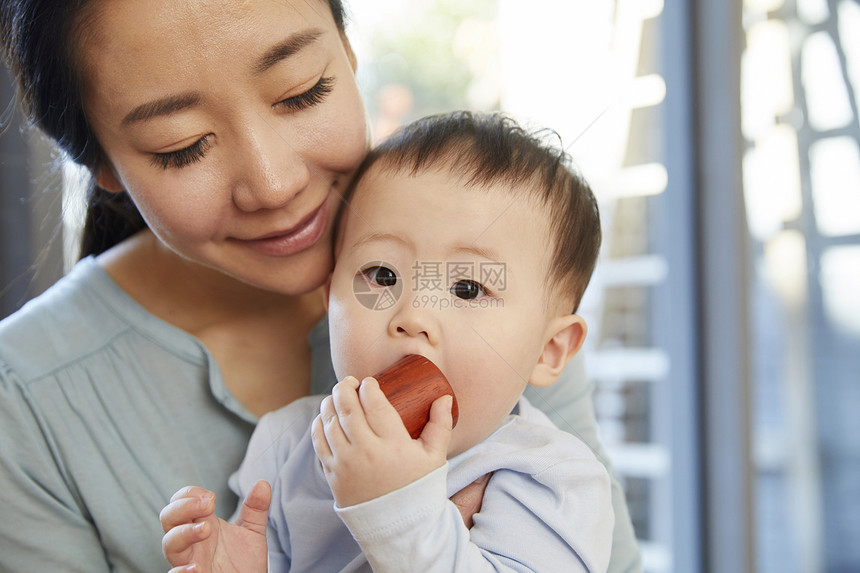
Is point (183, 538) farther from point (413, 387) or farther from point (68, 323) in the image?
point (68, 323)

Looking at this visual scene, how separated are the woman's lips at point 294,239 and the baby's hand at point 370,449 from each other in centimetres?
23

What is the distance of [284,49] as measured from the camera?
0.61 metres

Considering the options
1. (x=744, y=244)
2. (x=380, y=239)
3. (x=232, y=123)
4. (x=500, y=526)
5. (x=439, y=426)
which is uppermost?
(x=232, y=123)

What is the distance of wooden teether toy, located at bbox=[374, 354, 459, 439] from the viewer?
493 mm

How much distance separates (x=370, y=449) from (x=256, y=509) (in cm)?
16

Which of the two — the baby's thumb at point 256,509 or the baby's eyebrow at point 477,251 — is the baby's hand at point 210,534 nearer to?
the baby's thumb at point 256,509

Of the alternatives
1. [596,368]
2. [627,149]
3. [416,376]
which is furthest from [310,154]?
[596,368]

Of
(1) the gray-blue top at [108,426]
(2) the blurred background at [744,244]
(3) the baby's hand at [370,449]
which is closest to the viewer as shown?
(3) the baby's hand at [370,449]

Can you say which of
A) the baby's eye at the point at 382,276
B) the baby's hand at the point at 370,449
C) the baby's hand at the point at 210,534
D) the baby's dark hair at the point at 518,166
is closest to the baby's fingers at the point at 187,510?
the baby's hand at the point at 210,534

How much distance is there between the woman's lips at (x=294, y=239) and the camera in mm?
684

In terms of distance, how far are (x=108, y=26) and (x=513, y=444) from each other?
50 centimetres

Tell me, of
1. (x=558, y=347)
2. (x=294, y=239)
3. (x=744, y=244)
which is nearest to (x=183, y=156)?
(x=294, y=239)

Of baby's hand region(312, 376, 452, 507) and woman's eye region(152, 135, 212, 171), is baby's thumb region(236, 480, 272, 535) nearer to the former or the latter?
baby's hand region(312, 376, 452, 507)

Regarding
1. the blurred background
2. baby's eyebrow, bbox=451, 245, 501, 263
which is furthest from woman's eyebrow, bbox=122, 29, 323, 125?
the blurred background
